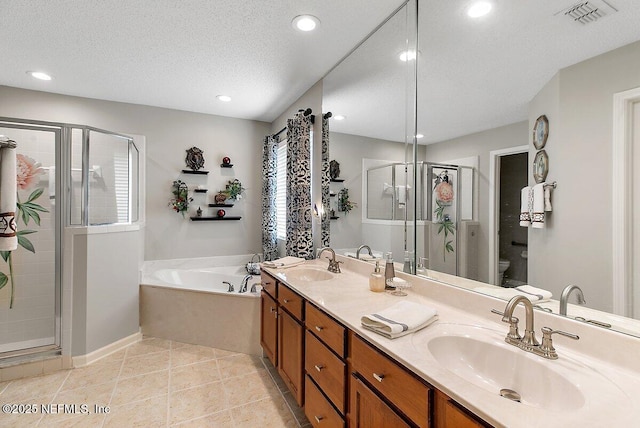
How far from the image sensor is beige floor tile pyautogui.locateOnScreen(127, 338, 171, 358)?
2785mm

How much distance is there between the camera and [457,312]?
1377 mm

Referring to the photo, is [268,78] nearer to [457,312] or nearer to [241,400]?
[457,312]

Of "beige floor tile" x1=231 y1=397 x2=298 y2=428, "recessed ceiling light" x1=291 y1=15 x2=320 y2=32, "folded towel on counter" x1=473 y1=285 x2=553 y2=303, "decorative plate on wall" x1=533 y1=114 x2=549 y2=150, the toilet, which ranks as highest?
"recessed ceiling light" x1=291 y1=15 x2=320 y2=32

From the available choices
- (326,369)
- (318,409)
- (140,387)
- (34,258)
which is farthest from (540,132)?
(34,258)

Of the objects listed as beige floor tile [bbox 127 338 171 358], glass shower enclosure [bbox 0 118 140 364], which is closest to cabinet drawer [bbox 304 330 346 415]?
beige floor tile [bbox 127 338 171 358]

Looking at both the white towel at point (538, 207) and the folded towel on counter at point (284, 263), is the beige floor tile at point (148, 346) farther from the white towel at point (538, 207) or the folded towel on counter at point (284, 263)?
the white towel at point (538, 207)

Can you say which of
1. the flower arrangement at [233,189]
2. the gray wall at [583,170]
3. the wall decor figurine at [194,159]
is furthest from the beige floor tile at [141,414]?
the wall decor figurine at [194,159]

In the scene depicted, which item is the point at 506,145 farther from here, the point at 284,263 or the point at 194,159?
the point at 194,159

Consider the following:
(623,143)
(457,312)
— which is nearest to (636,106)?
(623,143)

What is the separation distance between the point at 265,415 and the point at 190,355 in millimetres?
1160

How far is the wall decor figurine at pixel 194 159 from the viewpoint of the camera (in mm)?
3756

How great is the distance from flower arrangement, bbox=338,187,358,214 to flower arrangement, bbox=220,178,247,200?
1.89 metres

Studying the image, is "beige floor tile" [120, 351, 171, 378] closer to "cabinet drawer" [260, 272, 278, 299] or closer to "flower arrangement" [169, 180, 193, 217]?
"cabinet drawer" [260, 272, 278, 299]

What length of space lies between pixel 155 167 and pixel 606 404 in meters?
4.11
